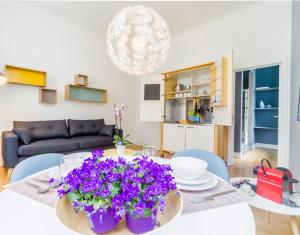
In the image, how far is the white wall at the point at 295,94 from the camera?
7.81 ft

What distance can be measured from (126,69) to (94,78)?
2.15 m

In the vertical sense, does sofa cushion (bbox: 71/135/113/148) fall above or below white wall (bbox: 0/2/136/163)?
below

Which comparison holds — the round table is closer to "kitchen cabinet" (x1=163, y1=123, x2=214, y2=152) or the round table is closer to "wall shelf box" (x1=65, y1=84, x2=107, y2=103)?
"kitchen cabinet" (x1=163, y1=123, x2=214, y2=152)

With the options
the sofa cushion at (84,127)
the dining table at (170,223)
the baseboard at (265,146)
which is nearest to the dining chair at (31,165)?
the dining table at (170,223)

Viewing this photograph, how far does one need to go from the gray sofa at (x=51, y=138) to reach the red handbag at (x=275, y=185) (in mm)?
2790

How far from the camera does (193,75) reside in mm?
4125

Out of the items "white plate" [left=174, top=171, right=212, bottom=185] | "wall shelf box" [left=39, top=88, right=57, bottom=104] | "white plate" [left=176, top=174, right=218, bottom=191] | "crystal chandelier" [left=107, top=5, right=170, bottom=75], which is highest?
"crystal chandelier" [left=107, top=5, right=170, bottom=75]

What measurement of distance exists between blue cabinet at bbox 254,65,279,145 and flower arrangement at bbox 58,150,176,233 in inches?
233

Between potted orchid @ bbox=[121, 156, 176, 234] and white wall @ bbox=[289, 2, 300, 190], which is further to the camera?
white wall @ bbox=[289, 2, 300, 190]

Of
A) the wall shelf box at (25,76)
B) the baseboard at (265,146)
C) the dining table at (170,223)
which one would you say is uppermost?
the wall shelf box at (25,76)

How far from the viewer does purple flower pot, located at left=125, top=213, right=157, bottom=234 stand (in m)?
0.45

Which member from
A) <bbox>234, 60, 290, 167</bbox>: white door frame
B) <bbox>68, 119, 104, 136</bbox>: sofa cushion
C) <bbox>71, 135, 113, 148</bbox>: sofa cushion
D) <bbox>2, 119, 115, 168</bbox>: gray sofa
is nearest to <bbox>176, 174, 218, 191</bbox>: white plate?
<bbox>234, 60, 290, 167</bbox>: white door frame

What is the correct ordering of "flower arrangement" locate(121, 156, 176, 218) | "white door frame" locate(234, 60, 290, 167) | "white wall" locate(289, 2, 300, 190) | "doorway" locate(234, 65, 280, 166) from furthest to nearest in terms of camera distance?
"doorway" locate(234, 65, 280, 166) → "white door frame" locate(234, 60, 290, 167) → "white wall" locate(289, 2, 300, 190) → "flower arrangement" locate(121, 156, 176, 218)

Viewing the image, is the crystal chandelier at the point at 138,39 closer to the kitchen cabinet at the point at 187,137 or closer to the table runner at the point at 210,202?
the kitchen cabinet at the point at 187,137
